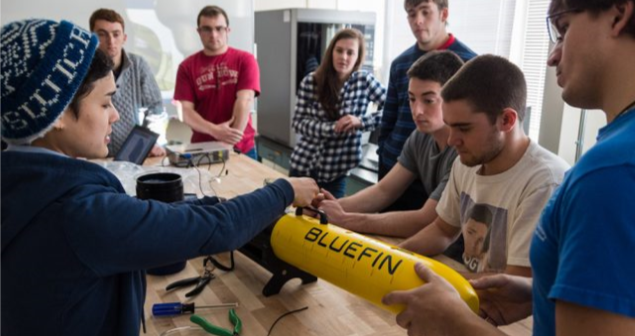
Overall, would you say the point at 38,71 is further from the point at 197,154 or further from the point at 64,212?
the point at 197,154

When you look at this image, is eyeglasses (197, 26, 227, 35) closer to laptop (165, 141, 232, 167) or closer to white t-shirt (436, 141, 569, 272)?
laptop (165, 141, 232, 167)

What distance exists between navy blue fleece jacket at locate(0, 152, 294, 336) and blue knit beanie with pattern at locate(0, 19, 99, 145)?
63 millimetres

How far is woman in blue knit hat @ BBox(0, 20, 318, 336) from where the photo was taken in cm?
82

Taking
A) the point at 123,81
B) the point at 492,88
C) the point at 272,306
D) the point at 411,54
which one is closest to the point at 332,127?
the point at 411,54

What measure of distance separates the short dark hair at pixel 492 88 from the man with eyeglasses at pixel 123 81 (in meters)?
1.83

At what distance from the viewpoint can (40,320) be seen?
857 millimetres

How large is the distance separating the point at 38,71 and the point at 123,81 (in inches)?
82.6

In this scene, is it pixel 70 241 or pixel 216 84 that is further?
pixel 216 84

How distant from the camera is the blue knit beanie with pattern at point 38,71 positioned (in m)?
0.79

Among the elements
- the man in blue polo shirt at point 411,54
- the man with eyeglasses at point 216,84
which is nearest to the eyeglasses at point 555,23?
the man in blue polo shirt at point 411,54

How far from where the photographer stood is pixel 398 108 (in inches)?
104

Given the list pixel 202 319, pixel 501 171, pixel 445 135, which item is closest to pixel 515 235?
pixel 501 171

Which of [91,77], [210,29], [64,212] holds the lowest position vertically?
[64,212]

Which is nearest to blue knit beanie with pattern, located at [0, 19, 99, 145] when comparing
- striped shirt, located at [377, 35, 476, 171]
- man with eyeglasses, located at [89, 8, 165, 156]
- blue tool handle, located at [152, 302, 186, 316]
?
blue tool handle, located at [152, 302, 186, 316]
